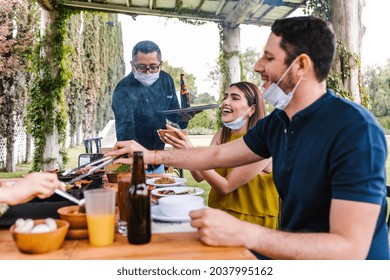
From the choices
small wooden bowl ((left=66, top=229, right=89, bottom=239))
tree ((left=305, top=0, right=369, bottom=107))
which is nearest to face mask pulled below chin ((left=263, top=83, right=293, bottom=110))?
small wooden bowl ((left=66, top=229, right=89, bottom=239))

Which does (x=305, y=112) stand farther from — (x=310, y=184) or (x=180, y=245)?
(x=180, y=245)

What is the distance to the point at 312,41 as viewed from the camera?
1271 millimetres

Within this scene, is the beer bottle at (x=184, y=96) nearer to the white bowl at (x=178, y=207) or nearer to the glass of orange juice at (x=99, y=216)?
the white bowl at (x=178, y=207)

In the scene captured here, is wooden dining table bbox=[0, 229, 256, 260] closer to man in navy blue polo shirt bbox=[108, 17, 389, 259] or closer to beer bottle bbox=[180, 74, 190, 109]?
man in navy blue polo shirt bbox=[108, 17, 389, 259]

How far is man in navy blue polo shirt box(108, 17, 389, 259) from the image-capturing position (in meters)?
0.99

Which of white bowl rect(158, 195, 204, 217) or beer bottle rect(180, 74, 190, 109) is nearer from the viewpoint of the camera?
white bowl rect(158, 195, 204, 217)

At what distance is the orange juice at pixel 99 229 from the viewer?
3.37 feet

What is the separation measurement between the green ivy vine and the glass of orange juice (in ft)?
16.0

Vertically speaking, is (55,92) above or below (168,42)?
below

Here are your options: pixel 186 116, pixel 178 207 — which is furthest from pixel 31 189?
pixel 186 116

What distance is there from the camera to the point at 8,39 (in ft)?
24.3

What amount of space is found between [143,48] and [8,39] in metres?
4.71
